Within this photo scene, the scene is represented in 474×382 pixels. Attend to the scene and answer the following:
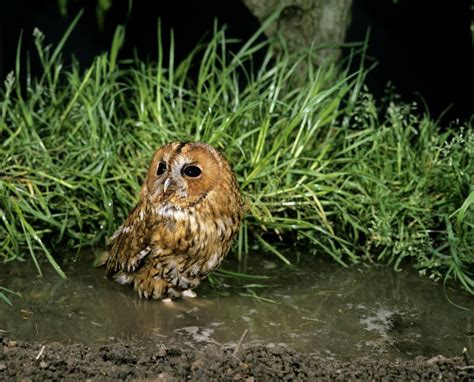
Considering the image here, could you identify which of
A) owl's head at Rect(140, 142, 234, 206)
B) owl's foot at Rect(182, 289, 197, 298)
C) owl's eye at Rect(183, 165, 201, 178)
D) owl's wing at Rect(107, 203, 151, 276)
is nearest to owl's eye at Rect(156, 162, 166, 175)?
owl's head at Rect(140, 142, 234, 206)

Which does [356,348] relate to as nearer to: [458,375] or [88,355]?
[458,375]

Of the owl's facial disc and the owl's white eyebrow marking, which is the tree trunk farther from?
the owl's white eyebrow marking

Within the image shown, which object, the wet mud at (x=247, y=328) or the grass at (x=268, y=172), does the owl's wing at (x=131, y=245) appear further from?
the grass at (x=268, y=172)

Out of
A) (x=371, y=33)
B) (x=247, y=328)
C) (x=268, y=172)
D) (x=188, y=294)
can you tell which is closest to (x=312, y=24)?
(x=371, y=33)

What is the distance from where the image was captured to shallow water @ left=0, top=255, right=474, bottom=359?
3896 mm

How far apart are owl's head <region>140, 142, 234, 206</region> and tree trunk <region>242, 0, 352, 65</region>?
6.34ft

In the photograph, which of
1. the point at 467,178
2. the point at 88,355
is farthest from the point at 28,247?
the point at 467,178

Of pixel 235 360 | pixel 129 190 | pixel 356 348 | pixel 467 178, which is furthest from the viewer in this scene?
pixel 129 190

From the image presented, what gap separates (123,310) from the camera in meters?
4.24

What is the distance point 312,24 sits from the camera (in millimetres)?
5867

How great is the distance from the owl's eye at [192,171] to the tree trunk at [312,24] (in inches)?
79.5

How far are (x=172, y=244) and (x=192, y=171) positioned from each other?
13.4 inches

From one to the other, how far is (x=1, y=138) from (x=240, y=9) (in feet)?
7.55

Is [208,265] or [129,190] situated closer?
[208,265]
